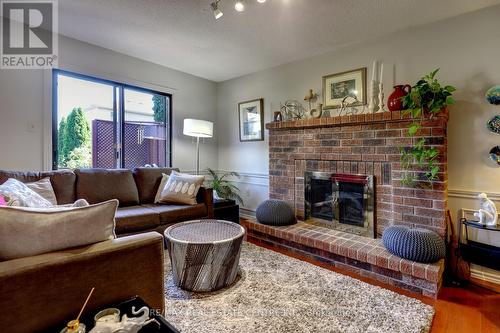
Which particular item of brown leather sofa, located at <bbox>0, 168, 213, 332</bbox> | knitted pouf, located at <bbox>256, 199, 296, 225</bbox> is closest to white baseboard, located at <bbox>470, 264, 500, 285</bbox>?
knitted pouf, located at <bbox>256, 199, 296, 225</bbox>

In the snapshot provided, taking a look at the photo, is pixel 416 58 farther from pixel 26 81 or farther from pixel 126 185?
pixel 26 81

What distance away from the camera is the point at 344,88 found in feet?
10.3

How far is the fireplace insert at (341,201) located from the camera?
274 cm

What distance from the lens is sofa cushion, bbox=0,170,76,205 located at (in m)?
2.39

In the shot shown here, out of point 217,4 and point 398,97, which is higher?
point 217,4

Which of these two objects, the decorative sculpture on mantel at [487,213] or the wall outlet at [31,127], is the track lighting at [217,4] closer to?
the wall outlet at [31,127]

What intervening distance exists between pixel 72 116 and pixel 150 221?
1.77m

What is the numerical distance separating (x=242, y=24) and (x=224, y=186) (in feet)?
8.23

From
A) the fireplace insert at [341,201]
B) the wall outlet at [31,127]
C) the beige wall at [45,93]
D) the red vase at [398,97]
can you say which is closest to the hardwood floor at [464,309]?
the fireplace insert at [341,201]

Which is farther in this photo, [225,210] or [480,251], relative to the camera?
[225,210]

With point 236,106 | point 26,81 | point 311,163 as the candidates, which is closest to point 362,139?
point 311,163

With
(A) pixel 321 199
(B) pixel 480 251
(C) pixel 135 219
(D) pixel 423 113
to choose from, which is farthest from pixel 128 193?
(B) pixel 480 251

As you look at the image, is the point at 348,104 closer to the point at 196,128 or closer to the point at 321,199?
the point at 321,199

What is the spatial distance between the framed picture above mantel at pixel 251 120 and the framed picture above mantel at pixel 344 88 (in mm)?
1086
